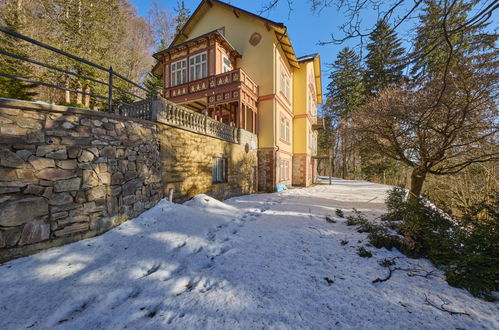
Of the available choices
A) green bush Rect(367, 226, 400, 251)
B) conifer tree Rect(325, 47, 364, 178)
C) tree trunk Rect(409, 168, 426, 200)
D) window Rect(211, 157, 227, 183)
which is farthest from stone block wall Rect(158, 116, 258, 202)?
conifer tree Rect(325, 47, 364, 178)

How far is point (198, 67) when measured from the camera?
12234mm

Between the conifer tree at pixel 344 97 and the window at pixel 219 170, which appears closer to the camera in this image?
the window at pixel 219 170

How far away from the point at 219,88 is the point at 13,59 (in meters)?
12.0

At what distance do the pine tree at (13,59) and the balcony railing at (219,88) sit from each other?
25.3 feet

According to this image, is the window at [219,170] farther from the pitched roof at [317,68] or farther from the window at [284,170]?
the pitched roof at [317,68]

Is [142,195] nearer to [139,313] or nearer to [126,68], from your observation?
[139,313]

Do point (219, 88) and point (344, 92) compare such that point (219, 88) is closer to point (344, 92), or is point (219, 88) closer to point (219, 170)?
point (219, 170)

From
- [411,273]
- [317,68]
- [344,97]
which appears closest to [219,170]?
[411,273]

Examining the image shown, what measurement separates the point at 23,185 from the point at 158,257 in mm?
2462

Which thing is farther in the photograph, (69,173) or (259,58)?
(259,58)

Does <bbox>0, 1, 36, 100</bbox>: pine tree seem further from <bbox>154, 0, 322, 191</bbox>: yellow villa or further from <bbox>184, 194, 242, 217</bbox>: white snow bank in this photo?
<bbox>184, 194, 242, 217</bbox>: white snow bank

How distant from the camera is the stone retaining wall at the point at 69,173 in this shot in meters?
2.85

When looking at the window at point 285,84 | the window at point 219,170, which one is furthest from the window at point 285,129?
the window at point 219,170

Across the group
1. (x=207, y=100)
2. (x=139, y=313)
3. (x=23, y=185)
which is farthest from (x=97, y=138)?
(x=207, y=100)
